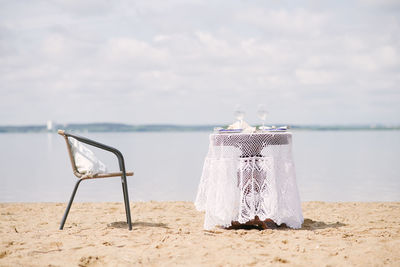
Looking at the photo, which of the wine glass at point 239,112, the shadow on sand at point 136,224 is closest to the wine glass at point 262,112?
the wine glass at point 239,112

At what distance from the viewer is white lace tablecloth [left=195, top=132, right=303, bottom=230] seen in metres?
4.43

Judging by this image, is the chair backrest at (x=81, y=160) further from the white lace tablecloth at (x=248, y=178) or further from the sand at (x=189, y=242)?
the white lace tablecloth at (x=248, y=178)

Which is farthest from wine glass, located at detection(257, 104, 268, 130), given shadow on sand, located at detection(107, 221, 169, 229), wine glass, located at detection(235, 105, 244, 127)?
shadow on sand, located at detection(107, 221, 169, 229)

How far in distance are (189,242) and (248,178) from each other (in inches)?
39.0

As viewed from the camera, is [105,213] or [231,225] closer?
[231,225]

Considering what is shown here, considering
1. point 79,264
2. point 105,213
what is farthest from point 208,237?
point 105,213

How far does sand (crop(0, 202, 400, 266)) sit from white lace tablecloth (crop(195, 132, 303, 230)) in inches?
7.1

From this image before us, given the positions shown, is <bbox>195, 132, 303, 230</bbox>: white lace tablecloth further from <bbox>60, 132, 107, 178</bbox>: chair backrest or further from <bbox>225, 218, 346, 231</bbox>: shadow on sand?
<bbox>60, 132, 107, 178</bbox>: chair backrest

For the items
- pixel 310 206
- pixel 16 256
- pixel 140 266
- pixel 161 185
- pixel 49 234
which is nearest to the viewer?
pixel 140 266

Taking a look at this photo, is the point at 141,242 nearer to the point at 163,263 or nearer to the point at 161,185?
the point at 163,263

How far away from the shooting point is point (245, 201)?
448cm

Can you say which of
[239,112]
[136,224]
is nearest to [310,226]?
[239,112]

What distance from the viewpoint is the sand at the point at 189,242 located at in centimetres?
336

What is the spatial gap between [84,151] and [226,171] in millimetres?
1476
